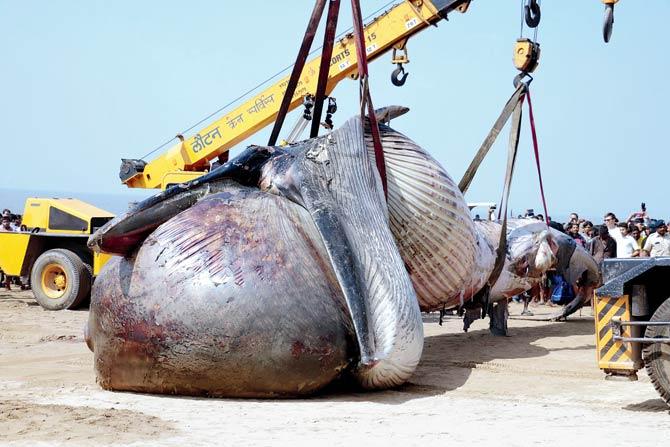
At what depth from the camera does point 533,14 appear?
11523 mm

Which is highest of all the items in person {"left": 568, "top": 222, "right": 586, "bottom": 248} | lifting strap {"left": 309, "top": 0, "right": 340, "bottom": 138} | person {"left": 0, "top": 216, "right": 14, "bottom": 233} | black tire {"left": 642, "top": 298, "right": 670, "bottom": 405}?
lifting strap {"left": 309, "top": 0, "right": 340, "bottom": 138}

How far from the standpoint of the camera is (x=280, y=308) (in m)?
7.00

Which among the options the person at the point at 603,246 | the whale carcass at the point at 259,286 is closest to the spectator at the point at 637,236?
the person at the point at 603,246

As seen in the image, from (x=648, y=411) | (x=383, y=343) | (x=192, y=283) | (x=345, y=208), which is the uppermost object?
(x=345, y=208)

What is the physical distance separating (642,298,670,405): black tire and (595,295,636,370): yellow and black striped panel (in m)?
0.15

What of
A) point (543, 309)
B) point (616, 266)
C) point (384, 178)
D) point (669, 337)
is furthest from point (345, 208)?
point (543, 309)

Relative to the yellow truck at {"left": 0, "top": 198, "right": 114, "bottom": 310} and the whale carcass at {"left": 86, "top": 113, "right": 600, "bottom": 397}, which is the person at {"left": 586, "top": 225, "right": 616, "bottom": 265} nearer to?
the yellow truck at {"left": 0, "top": 198, "right": 114, "bottom": 310}

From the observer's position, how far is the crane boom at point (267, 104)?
15766mm

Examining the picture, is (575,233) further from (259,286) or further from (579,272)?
(259,286)

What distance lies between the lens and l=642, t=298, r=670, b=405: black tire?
21.1ft

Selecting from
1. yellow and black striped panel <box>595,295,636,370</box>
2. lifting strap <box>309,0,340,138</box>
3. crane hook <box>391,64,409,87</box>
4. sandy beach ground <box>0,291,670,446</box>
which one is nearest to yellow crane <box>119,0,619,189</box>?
crane hook <box>391,64,409,87</box>

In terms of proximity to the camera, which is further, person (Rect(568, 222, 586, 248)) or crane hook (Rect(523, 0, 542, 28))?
person (Rect(568, 222, 586, 248))

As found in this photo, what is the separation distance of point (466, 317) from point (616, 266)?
14.3ft

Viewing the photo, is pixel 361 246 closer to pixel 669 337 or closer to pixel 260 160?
pixel 260 160
